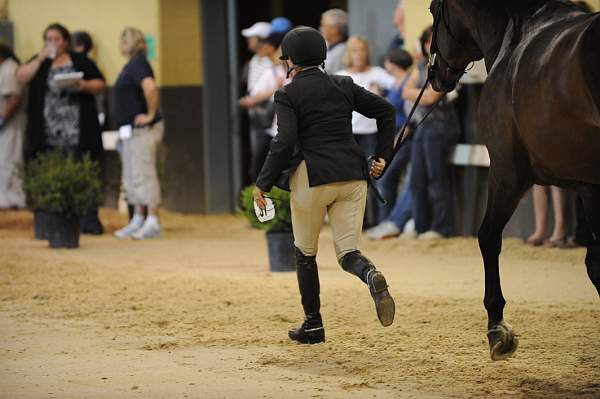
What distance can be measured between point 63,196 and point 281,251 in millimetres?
2980

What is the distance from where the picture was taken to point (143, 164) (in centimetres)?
1338

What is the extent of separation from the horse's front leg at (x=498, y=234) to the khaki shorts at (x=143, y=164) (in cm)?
711

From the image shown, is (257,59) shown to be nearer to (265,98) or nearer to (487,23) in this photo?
(265,98)

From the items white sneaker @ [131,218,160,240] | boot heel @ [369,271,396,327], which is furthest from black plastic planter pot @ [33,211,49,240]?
boot heel @ [369,271,396,327]

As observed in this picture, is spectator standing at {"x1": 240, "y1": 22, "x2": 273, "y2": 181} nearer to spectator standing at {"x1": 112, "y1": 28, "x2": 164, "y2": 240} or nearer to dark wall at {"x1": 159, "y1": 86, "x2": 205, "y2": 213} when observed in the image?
spectator standing at {"x1": 112, "y1": 28, "x2": 164, "y2": 240}

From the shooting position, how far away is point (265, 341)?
24.1 feet

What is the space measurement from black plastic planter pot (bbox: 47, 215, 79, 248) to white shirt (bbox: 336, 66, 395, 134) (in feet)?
9.90

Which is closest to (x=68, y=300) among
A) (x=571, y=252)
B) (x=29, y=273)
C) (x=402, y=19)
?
(x=29, y=273)

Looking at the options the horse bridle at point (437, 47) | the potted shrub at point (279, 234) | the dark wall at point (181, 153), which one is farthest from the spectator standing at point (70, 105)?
the horse bridle at point (437, 47)

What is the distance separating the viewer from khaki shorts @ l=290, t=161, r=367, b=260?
22.9 ft

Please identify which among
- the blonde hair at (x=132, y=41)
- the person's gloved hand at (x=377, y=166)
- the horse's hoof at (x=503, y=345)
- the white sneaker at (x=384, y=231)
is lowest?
the white sneaker at (x=384, y=231)

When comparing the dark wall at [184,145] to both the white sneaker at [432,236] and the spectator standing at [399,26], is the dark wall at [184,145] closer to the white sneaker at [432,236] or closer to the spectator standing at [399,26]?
the spectator standing at [399,26]

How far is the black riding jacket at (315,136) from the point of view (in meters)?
6.90

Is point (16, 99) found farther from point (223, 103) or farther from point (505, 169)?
point (505, 169)
